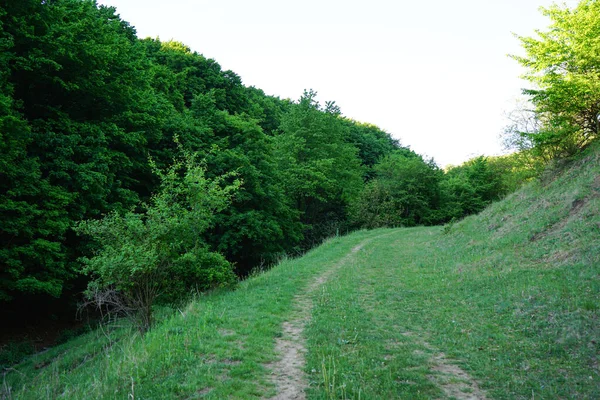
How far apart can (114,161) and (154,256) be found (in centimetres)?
1106

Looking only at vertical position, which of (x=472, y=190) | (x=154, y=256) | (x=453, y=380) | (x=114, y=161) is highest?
(x=472, y=190)

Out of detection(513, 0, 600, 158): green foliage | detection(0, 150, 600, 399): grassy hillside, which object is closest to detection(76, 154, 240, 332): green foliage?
detection(0, 150, 600, 399): grassy hillside

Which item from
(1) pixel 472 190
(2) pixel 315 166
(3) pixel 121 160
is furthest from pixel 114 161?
(1) pixel 472 190

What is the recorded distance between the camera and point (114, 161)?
58.9 ft

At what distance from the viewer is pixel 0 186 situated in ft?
39.5

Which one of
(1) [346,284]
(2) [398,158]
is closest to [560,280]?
(1) [346,284]

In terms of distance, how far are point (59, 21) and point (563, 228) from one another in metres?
21.1

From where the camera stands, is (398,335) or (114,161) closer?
(398,335)

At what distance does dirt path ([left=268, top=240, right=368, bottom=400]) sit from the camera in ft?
16.7

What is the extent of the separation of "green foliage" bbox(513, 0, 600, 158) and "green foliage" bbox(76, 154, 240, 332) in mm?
15014

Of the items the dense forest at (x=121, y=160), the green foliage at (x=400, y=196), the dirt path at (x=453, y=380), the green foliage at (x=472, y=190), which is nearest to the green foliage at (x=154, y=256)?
the dense forest at (x=121, y=160)

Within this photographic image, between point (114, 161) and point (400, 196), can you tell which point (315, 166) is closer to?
point (400, 196)

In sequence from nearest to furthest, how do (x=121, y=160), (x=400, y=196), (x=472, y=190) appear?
(x=121, y=160), (x=400, y=196), (x=472, y=190)

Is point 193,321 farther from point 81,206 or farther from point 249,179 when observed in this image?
point 249,179
